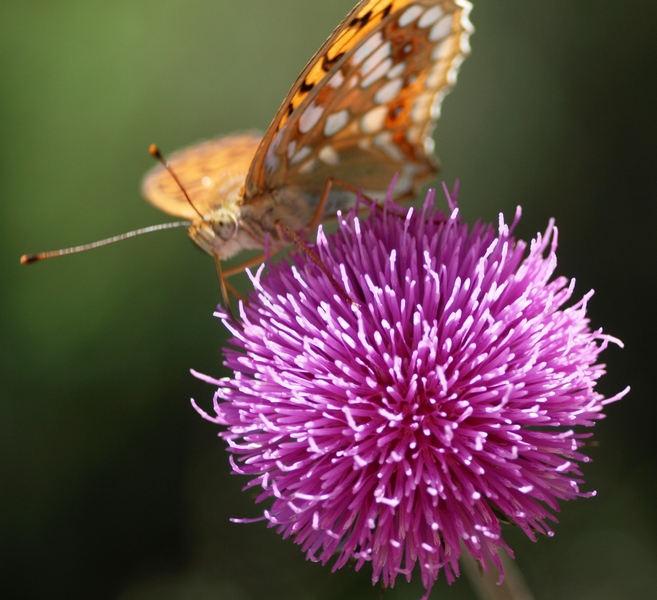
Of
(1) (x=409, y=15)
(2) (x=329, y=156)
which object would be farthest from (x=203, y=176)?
(1) (x=409, y=15)

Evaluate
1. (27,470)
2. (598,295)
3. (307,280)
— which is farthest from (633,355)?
(27,470)

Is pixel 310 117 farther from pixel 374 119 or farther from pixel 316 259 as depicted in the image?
pixel 316 259

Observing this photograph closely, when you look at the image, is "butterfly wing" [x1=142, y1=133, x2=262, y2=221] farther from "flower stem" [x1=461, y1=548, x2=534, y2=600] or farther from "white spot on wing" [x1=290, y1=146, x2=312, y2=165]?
"flower stem" [x1=461, y1=548, x2=534, y2=600]

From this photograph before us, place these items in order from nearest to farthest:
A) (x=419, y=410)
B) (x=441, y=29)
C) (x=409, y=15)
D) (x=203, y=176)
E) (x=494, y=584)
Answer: (x=419, y=410) → (x=494, y=584) → (x=409, y=15) → (x=441, y=29) → (x=203, y=176)

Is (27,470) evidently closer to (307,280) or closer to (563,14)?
(307,280)

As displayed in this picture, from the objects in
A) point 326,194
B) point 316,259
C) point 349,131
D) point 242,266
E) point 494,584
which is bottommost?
point 494,584

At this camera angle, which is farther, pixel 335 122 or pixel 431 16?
pixel 335 122

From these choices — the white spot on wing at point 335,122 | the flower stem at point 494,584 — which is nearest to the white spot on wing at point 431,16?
the white spot on wing at point 335,122
